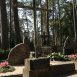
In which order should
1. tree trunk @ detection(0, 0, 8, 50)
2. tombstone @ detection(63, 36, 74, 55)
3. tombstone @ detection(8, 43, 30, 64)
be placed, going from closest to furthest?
tombstone @ detection(8, 43, 30, 64)
tombstone @ detection(63, 36, 74, 55)
tree trunk @ detection(0, 0, 8, 50)

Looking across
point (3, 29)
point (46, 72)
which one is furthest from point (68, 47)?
point (46, 72)

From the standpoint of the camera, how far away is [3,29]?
13.9m

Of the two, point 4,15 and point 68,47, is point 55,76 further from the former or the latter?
point 4,15

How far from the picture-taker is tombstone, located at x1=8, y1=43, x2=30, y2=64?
26.0 ft

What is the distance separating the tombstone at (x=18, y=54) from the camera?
7.93 metres

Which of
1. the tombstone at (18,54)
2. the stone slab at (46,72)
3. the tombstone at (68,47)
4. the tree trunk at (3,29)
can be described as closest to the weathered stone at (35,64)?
the stone slab at (46,72)

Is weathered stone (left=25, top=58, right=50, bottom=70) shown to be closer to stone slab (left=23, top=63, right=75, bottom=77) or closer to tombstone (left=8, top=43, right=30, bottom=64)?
stone slab (left=23, top=63, right=75, bottom=77)

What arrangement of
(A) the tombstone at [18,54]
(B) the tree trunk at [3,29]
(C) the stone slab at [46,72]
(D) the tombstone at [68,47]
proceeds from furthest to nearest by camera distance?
(B) the tree trunk at [3,29] → (D) the tombstone at [68,47] → (A) the tombstone at [18,54] → (C) the stone slab at [46,72]

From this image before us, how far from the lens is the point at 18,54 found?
321 inches

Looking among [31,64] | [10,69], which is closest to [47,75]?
[31,64]

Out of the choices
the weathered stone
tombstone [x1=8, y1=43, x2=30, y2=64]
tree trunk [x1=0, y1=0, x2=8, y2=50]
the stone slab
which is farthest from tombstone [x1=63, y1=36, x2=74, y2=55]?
the weathered stone

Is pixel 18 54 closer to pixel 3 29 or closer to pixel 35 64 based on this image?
pixel 35 64

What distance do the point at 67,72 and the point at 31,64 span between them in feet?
8.28

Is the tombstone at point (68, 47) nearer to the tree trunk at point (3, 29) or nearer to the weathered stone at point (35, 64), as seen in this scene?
the tree trunk at point (3, 29)
